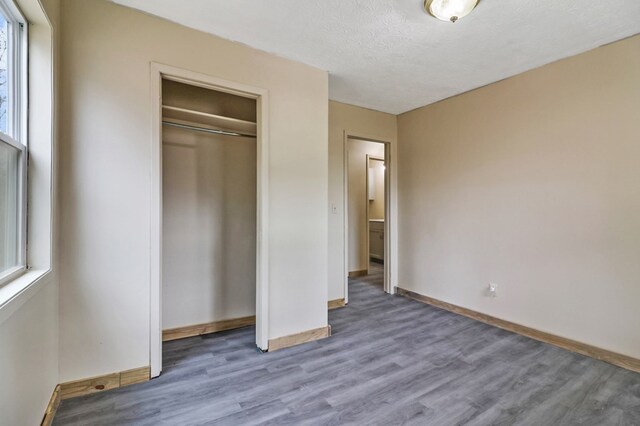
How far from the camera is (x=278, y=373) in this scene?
2098 millimetres

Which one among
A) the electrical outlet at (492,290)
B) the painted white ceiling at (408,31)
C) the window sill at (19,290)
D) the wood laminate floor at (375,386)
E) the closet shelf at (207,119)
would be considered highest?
the painted white ceiling at (408,31)

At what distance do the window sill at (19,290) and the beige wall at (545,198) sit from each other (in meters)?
3.67

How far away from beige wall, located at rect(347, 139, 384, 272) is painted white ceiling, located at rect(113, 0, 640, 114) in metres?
2.47

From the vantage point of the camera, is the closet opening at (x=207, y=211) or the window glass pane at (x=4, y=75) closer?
the window glass pane at (x=4, y=75)

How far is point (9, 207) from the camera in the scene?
1371 mm

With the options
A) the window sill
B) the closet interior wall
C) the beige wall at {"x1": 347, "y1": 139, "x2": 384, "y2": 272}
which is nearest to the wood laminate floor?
the closet interior wall

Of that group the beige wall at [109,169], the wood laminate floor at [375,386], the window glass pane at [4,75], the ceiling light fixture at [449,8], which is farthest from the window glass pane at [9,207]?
the ceiling light fixture at [449,8]

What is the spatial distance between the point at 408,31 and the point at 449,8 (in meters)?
0.36

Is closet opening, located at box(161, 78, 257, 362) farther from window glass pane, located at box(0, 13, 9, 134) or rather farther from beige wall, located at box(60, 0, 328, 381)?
window glass pane, located at box(0, 13, 9, 134)

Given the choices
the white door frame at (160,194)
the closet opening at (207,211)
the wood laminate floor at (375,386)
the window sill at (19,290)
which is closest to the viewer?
the window sill at (19,290)

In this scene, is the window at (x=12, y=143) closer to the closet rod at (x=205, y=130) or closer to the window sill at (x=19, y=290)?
the window sill at (x=19, y=290)

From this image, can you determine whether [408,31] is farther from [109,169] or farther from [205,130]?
[109,169]

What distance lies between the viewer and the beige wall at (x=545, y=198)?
7.42 ft

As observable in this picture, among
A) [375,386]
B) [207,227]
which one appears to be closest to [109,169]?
[207,227]
